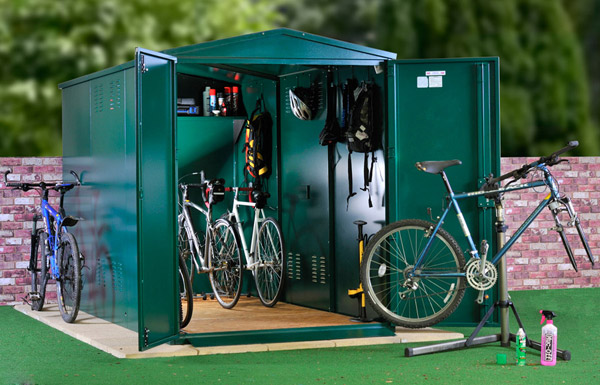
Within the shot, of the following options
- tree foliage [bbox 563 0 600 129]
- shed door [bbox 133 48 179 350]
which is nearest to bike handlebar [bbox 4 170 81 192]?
shed door [bbox 133 48 179 350]

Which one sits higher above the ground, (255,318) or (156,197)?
(156,197)

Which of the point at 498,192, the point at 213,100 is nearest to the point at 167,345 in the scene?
the point at 498,192

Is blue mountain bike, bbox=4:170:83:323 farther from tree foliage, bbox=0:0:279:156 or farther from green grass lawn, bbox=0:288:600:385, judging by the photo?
tree foliage, bbox=0:0:279:156

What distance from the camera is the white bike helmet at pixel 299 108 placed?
7395mm

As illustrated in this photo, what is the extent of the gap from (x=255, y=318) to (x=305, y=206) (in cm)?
114

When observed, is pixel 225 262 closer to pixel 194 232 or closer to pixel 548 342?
pixel 194 232

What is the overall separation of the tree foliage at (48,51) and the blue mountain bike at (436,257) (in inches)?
193

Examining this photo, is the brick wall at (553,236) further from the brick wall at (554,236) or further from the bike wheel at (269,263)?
the bike wheel at (269,263)

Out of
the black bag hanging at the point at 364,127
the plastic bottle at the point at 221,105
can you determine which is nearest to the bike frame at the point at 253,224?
the plastic bottle at the point at 221,105

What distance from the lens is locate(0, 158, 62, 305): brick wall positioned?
320 inches

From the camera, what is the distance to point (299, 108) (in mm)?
7430

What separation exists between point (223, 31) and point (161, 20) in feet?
2.62

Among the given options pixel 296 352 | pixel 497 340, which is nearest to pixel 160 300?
pixel 296 352

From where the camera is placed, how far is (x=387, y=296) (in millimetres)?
6566
